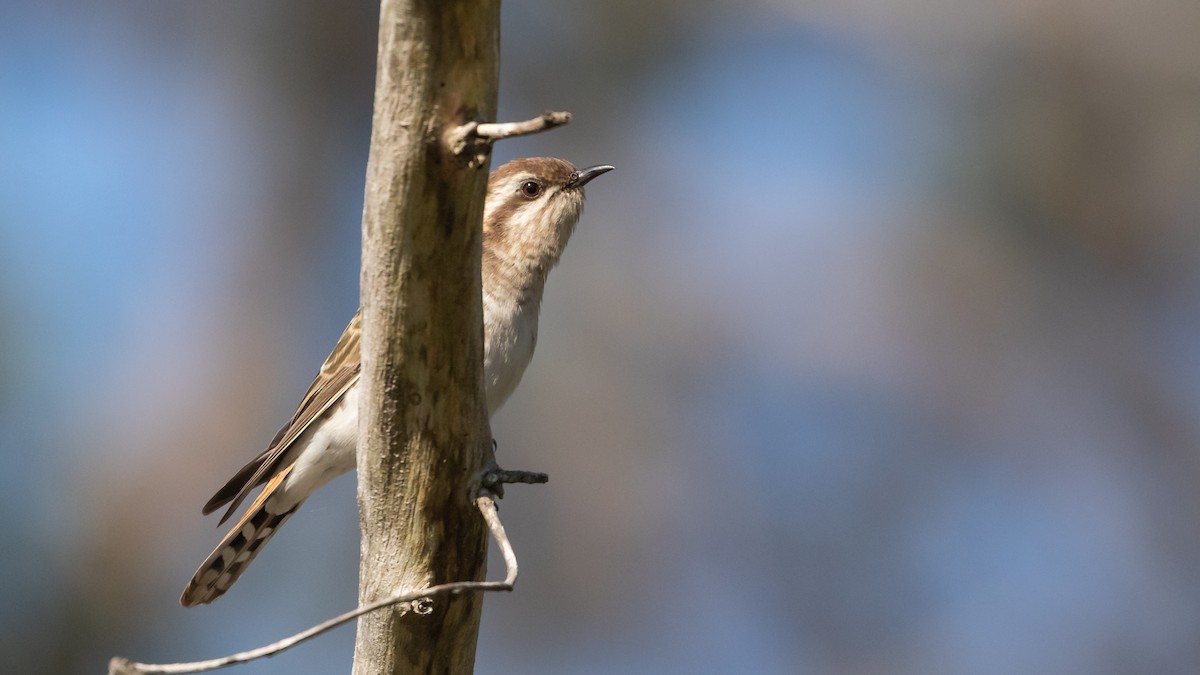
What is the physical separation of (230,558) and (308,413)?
2.03ft

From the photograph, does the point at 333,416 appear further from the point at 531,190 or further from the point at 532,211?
the point at 531,190

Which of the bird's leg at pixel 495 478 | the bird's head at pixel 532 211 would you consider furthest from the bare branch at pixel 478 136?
the bird's head at pixel 532 211

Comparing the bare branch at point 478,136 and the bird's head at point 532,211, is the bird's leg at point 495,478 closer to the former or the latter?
the bare branch at point 478,136

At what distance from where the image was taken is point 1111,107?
9469 millimetres

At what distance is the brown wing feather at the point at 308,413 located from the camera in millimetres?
4711

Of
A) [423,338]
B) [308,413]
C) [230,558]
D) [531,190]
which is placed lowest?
[230,558]

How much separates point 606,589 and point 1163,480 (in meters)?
4.04

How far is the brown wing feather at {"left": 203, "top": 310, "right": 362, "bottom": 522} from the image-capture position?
185 inches

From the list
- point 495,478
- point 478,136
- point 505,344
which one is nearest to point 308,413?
point 505,344

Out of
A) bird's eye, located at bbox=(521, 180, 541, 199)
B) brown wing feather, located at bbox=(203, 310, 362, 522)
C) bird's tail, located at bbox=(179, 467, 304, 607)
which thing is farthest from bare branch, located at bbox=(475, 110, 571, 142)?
bird's eye, located at bbox=(521, 180, 541, 199)

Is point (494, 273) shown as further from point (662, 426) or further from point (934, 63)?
point (934, 63)

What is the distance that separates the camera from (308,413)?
4.84 meters

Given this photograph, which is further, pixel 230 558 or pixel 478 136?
pixel 230 558

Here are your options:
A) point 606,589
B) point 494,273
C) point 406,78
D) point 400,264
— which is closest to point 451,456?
point 400,264
